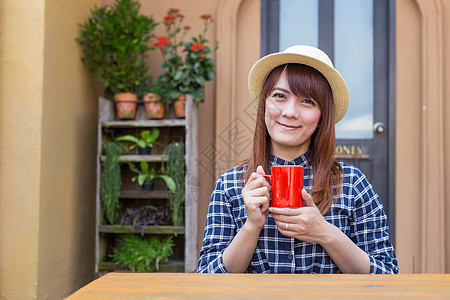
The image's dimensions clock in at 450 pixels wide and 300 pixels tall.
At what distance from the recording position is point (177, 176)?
9.77ft

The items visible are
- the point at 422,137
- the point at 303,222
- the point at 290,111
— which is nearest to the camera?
the point at 303,222

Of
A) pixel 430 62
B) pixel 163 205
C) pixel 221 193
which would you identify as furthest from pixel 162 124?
pixel 430 62

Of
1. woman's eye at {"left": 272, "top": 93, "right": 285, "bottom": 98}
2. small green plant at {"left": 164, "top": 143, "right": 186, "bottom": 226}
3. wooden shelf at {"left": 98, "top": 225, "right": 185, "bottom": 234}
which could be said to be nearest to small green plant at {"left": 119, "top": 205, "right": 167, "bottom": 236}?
wooden shelf at {"left": 98, "top": 225, "right": 185, "bottom": 234}

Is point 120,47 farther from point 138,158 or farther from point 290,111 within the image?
point 290,111

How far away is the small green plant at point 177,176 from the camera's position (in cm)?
297

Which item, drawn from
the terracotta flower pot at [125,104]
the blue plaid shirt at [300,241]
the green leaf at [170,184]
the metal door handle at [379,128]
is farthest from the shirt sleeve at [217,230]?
the metal door handle at [379,128]

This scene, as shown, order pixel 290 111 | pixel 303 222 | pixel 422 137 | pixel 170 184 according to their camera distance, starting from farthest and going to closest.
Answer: pixel 422 137 → pixel 170 184 → pixel 290 111 → pixel 303 222

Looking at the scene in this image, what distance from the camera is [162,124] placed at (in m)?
3.07

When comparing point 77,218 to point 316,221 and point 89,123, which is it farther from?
point 316,221

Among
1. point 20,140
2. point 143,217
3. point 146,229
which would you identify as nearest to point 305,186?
point 146,229

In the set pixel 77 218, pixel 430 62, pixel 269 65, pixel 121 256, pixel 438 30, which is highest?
pixel 438 30

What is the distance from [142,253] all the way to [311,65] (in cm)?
203

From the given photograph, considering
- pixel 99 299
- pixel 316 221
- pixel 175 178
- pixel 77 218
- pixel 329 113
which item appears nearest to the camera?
pixel 99 299

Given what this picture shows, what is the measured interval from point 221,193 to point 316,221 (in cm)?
40
